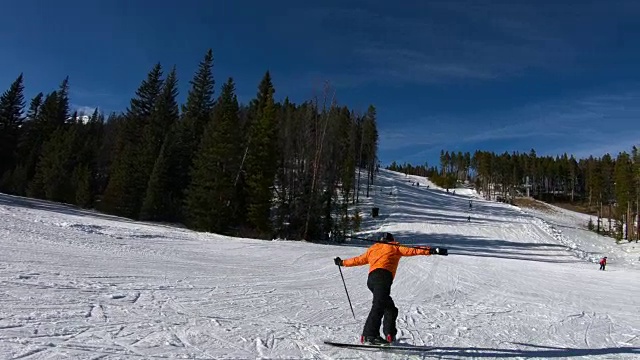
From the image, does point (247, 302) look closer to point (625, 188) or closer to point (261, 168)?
point (261, 168)

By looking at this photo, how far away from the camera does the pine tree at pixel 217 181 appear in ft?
107

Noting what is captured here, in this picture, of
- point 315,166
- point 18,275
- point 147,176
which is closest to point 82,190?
point 147,176

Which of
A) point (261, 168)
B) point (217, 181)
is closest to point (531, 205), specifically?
point (261, 168)

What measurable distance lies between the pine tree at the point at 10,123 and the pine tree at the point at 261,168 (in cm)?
4098

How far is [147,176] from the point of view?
4062 centimetres

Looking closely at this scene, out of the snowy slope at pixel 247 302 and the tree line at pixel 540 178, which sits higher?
the tree line at pixel 540 178

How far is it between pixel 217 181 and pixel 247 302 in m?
24.6

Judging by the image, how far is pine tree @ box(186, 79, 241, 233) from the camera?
32500mm

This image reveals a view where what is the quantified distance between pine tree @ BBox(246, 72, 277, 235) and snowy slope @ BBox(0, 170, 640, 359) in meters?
8.85

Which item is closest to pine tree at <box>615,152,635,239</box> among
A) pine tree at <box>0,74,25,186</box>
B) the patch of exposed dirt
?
the patch of exposed dirt

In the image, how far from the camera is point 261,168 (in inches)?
1350

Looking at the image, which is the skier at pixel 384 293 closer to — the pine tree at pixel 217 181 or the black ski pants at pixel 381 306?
the black ski pants at pixel 381 306

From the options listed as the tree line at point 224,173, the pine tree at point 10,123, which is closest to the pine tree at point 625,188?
the tree line at point 224,173

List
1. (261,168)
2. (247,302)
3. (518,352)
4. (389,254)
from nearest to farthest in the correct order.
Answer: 1. (389,254)
2. (518,352)
3. (247,302)
4. (261,168)
